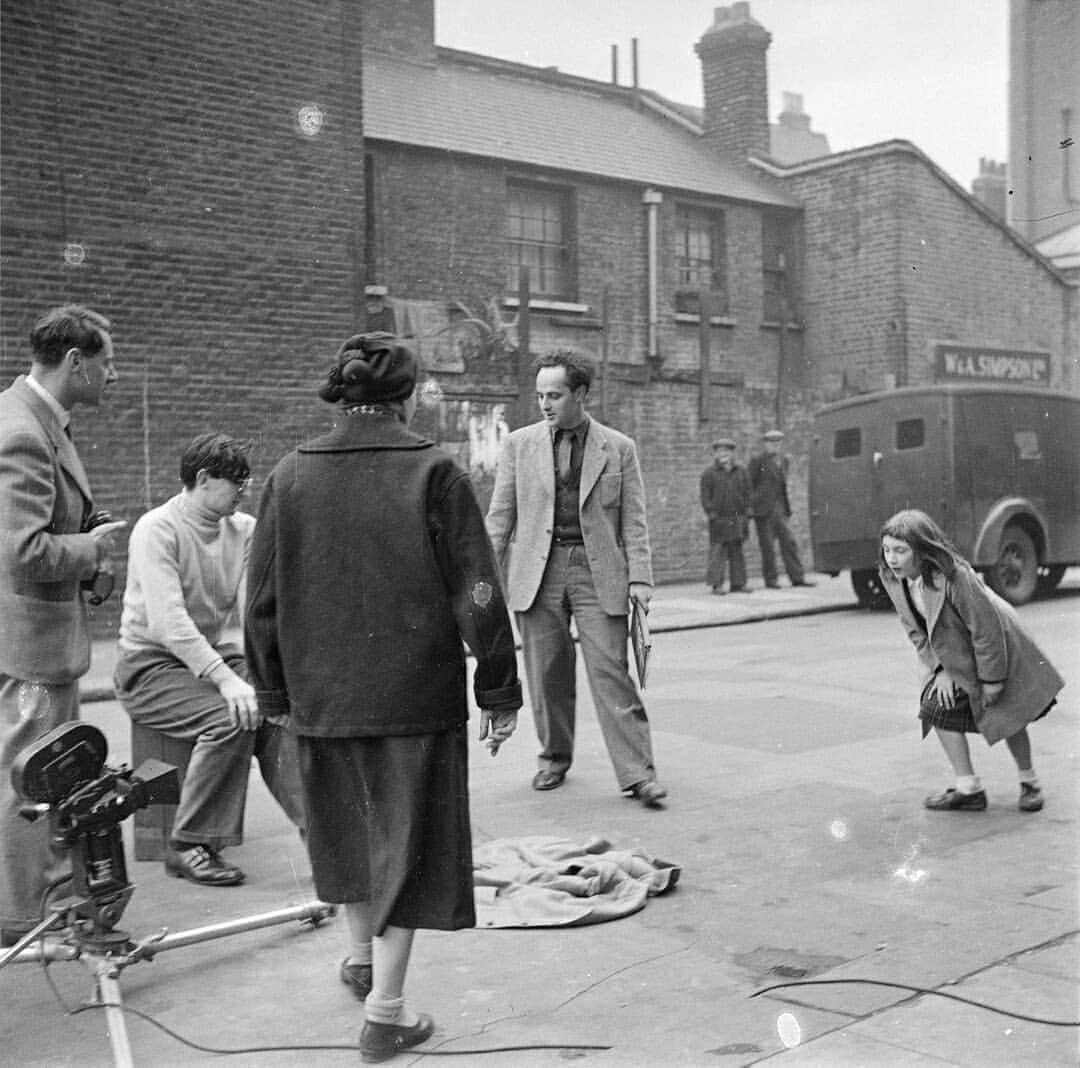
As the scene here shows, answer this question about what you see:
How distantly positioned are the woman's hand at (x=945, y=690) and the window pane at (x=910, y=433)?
9.01 metres

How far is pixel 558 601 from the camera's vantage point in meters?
6.21

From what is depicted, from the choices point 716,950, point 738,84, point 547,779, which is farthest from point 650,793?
point 738,84

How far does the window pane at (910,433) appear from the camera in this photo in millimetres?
14305

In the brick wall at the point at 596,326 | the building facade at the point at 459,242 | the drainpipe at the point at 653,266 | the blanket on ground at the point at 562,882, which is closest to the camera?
the blanket on ground at the point at 562,882

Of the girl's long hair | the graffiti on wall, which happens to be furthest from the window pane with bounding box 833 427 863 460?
the girl's long hair

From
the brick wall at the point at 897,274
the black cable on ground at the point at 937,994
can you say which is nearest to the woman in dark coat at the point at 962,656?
the black cable on ground at the point at 937,994

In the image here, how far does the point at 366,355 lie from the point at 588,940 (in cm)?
192

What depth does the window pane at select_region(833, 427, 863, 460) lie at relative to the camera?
49.2 ft

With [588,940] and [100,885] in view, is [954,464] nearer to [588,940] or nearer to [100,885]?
[588,940]

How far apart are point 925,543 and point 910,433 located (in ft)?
30.6

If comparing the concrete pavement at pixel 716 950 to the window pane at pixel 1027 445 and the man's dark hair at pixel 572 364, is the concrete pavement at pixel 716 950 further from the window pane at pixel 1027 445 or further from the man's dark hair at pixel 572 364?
the window pane at pixel 1027 445

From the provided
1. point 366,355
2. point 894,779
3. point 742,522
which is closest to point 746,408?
point 742,522

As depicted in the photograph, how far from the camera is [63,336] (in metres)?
4.20

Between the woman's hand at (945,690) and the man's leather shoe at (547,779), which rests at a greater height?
the woman's hand at (945,690)
